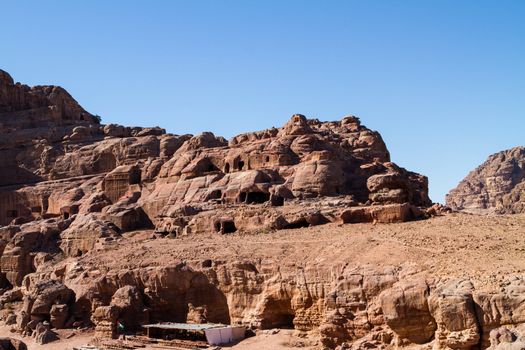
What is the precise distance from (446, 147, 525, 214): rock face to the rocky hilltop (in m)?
50.0

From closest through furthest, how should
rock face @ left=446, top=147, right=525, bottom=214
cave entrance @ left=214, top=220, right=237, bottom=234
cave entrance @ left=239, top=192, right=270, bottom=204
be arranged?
cave entrance @ left=214, top=220, right=237, bottom=234
cave entrance @ left=239, top=192, right=270, bottom=204
rock face @ left=446, top=147, right=525, bottom=214

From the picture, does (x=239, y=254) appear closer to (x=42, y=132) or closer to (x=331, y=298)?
(x=331, y=298)

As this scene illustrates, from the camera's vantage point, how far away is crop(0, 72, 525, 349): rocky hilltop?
28.2 metres

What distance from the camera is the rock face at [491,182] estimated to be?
10800cm

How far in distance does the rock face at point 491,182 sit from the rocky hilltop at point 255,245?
50014mm

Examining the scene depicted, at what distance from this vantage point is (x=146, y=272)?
39.2 m

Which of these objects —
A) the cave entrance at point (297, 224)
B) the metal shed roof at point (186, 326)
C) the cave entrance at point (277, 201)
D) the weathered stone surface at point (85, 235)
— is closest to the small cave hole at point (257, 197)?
the cave entrance at point (277, 201)

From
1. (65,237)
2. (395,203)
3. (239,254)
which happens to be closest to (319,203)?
(395,203)

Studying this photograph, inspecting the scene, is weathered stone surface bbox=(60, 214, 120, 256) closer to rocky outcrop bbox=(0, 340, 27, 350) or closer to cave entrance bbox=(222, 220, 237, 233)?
cave entrance bbox=(222, 220, 237, 233)

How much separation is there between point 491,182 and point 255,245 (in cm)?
8202

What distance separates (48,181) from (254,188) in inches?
1087

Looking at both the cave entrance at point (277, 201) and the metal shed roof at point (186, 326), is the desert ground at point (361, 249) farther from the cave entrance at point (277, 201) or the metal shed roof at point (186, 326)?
the cave entrance at point (277, 201)

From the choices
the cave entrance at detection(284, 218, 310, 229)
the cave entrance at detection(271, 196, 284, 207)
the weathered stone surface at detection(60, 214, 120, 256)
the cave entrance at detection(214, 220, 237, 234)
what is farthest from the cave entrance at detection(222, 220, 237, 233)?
the weathered stone surface at detection(60, 214, 120, 256)

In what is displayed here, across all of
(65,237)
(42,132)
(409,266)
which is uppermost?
(42,132)
